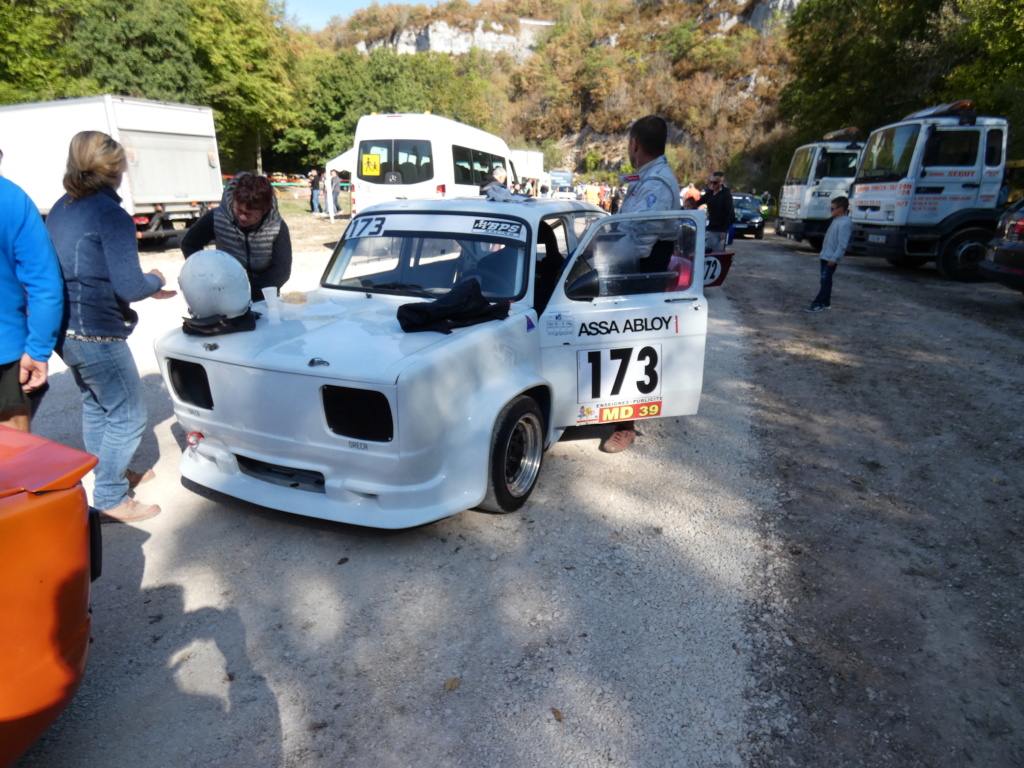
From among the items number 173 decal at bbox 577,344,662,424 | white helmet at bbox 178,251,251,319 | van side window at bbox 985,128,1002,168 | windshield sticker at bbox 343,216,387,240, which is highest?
van side window at bbox 985,128,1002,168

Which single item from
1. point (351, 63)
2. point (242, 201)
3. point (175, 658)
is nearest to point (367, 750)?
point (175, 658)

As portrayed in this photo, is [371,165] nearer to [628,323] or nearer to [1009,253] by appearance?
[1009,253]

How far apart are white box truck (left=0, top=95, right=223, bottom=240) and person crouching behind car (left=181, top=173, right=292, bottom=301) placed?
34.3 feet

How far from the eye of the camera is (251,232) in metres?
4.46

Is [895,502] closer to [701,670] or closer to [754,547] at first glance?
[754,547]

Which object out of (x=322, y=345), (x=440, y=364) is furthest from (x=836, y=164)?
(x=322, y=345)

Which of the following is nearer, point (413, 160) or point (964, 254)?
point (964, 254)

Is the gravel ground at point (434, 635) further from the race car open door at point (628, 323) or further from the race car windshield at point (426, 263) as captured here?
the race car windshield at point (426, 263)

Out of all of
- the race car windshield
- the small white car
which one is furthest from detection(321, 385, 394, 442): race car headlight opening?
the race car windshield

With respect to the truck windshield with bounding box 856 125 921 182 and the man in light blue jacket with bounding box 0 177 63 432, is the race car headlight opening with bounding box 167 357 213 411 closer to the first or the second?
the man in light blue jacket with bounding box 0 177 63 432

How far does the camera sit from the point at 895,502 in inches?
162

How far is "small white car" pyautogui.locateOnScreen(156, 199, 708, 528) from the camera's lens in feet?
10.3

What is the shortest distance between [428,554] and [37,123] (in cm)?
1542

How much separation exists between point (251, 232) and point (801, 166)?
55.0 ft
